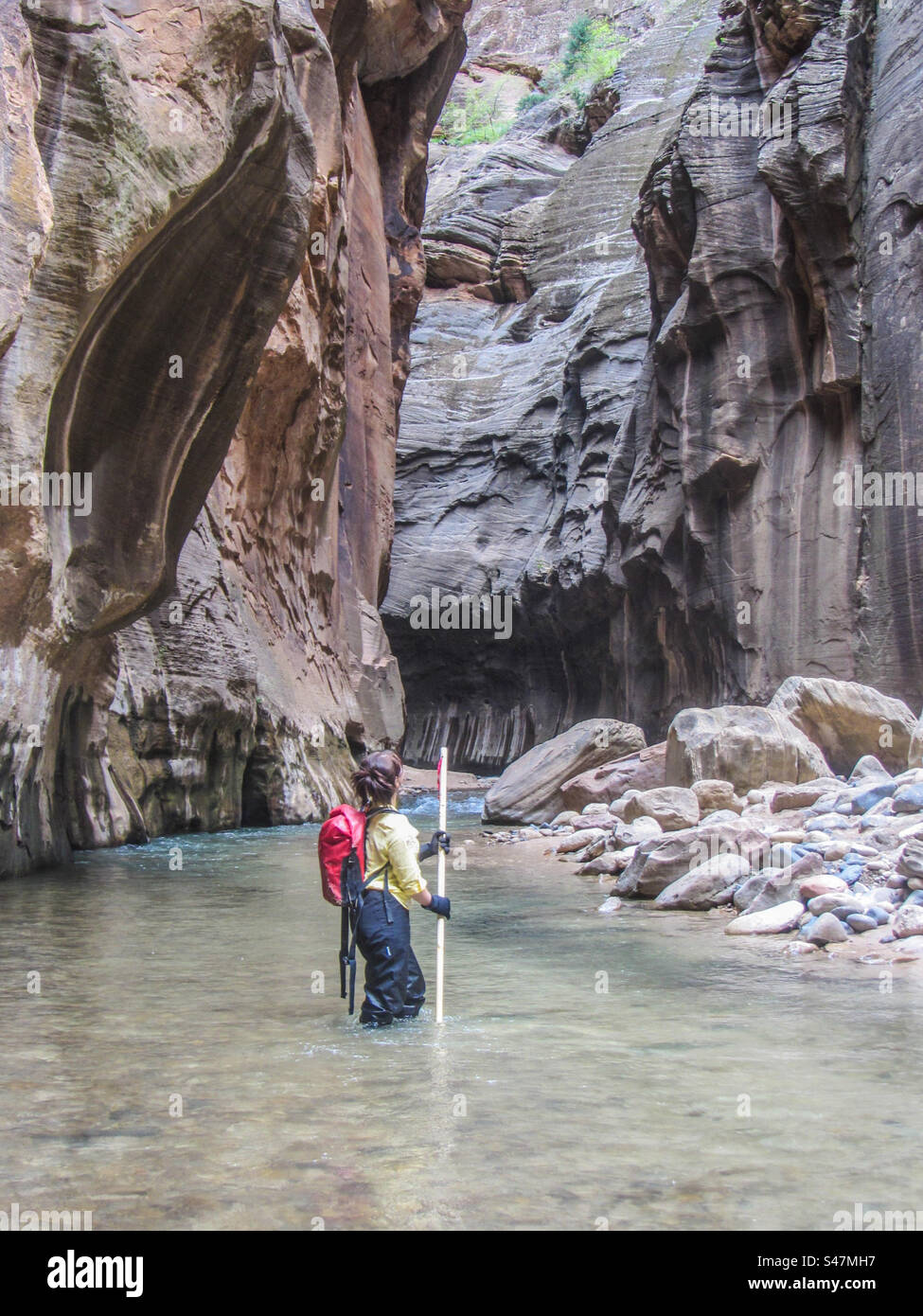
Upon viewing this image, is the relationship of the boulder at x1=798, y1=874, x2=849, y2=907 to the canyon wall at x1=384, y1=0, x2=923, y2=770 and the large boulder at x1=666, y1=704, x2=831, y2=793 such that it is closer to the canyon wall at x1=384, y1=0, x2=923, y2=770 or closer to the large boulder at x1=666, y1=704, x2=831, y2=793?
the large boulder at x1=666, y1=704, x2=831, y2=793

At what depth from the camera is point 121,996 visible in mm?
5262

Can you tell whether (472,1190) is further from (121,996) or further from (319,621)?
(319,621)

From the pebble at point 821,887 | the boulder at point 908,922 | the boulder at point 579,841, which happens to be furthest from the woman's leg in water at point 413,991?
the boulder at point 579,841

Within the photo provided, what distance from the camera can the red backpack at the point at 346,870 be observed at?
4871mm

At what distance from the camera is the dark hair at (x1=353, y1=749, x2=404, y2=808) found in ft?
16.2

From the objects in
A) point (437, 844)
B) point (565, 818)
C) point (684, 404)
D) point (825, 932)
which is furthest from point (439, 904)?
point (684, 404)

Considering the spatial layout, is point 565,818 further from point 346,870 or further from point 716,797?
point 346,870

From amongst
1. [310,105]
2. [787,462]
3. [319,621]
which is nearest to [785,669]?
[787,462]

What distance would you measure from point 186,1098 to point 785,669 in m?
19.9

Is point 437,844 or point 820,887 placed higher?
point 437,844

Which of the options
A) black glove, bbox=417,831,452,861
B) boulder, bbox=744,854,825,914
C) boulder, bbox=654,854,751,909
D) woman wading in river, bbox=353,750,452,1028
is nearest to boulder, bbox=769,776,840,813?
boulder, bbox=654,854,751,909

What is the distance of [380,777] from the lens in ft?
16.3

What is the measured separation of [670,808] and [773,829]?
1.68 m
